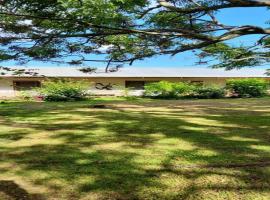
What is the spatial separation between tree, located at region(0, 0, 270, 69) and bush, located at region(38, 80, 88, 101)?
16.9 m

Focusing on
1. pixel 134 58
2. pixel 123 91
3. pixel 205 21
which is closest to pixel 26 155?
pixel 134 58

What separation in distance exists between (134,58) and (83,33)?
6.59 feet

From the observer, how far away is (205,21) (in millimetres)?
11188

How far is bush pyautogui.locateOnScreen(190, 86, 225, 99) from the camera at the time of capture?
33122mm

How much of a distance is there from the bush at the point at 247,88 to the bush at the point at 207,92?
2.33 metres

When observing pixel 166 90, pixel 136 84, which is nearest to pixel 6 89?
pixel 136 84

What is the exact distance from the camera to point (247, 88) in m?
35.3

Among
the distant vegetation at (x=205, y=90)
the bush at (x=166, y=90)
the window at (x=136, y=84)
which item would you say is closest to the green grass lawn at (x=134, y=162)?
the bush at (x=166, y=90)

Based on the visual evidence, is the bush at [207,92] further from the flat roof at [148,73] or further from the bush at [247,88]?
→ the flat roof at [148,73]

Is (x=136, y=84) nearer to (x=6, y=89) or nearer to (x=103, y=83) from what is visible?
(x=103, y=83)

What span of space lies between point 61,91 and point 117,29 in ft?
70.5

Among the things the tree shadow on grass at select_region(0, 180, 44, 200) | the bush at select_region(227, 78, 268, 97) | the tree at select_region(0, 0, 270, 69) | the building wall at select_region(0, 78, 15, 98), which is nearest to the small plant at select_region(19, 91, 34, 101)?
the building wall at select_region(0, 78, 15, 98)

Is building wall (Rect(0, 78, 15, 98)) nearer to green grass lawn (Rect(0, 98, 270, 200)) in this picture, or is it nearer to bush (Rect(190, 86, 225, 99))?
bush (Rect(190, 86, 225, 99))

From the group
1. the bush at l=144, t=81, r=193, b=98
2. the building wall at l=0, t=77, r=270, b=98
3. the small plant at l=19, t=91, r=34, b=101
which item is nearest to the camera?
the small plant at l=19, t=91, r=34, b=101
